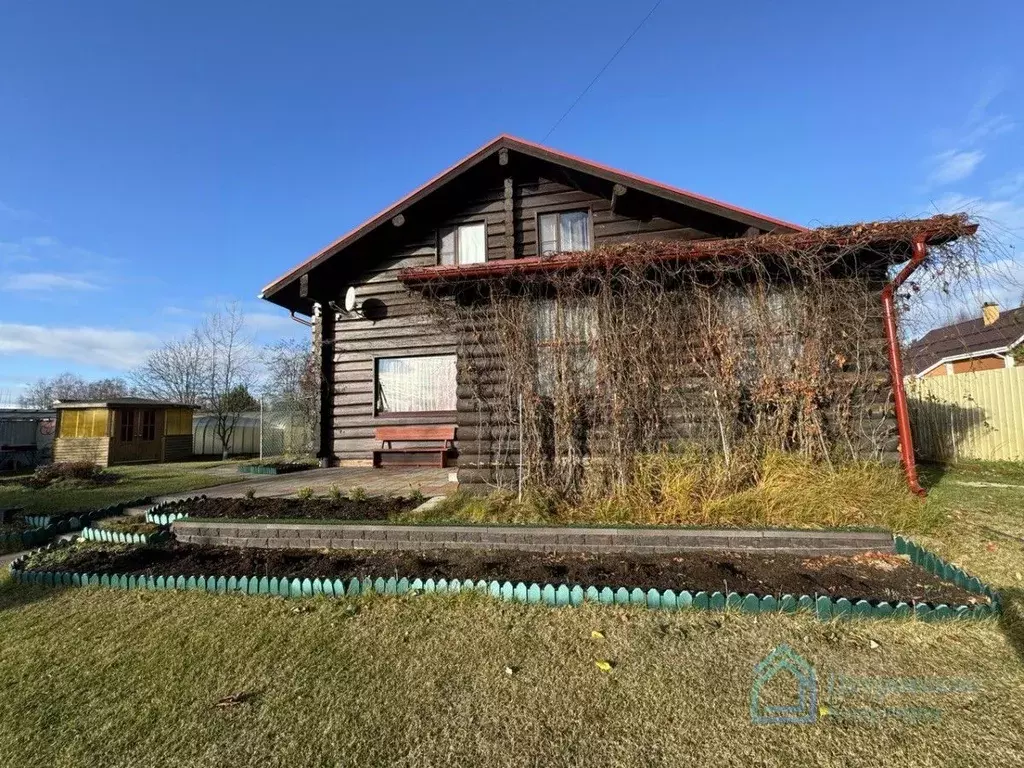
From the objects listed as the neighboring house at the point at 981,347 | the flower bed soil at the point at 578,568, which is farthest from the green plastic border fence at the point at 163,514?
the neighboring house at the point at 981,347

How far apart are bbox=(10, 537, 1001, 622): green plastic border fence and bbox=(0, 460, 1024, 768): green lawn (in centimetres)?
10

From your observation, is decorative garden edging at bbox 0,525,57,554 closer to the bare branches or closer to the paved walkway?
the paved walkway

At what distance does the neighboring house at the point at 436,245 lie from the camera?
10.4 metres

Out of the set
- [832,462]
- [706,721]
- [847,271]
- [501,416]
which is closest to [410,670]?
[706,721]

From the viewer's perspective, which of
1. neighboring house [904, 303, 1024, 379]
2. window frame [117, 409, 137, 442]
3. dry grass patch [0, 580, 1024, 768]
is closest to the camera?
dry grass patch [0, 580, 1024, 768]

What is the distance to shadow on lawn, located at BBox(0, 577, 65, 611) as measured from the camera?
4078mm

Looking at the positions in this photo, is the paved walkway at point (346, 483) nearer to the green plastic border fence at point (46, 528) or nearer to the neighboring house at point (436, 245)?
the green plastic border fence at point (46, 528)

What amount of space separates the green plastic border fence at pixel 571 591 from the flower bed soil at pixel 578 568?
13 centimetres

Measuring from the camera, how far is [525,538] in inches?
187

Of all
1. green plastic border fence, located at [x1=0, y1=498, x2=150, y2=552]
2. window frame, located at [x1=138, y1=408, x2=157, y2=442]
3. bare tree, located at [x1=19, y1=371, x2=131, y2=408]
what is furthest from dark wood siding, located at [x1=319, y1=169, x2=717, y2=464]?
bare tree, located at [x1=19, y1=371, x2=131, y2=408]

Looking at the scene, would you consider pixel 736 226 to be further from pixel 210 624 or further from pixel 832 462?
pixel 210 624

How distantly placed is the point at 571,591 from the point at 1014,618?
2.73m

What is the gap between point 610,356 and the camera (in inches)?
244

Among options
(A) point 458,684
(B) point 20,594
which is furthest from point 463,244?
(A) point 458,684
